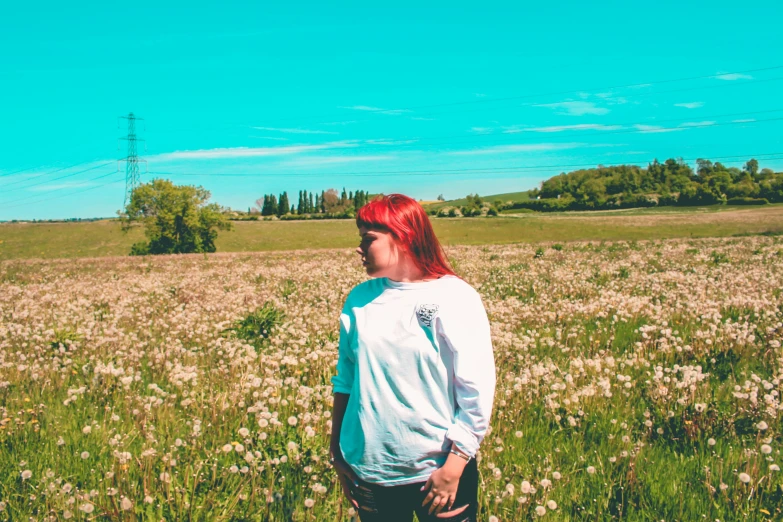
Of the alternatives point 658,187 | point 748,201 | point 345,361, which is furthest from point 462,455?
point 658,187

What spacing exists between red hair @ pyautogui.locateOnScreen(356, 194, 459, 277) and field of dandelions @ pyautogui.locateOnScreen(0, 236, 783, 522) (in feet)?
5.50

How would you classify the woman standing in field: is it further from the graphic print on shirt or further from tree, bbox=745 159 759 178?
tree, bbox=745 159 759 178

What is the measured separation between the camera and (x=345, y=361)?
2.52 metres

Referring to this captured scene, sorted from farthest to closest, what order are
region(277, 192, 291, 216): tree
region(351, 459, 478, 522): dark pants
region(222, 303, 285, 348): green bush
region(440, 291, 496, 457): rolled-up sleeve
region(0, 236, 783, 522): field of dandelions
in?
1. region(277, 192, 291, 216): tree
2. region(222, 303, 285, 348): green bush
3. region(0, 236, 783, 522): field of dandelions
4. region(351, 459, 478, 522): dark pants
5. region(440, 291, 496, 457): rolled-up sleeve

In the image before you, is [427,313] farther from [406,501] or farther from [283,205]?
[283,205]

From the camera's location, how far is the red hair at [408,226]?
2275 mm

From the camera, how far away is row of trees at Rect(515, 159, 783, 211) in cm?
10256

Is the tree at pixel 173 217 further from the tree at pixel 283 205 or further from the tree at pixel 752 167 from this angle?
the tree at pixel 752 167

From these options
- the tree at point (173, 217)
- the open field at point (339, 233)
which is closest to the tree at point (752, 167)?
the open field at point (339, 233)

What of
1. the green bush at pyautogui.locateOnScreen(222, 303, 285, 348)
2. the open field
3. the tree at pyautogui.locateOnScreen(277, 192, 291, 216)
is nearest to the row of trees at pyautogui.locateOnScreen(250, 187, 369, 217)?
the tree at pyautogui.locateOnScreen(277, 192, 291, 216)

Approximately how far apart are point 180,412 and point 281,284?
31.8 ft

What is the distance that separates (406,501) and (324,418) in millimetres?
2153

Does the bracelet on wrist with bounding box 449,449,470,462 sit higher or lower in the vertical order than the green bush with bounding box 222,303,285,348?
higher

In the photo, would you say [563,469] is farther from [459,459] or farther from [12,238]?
[12,238]
